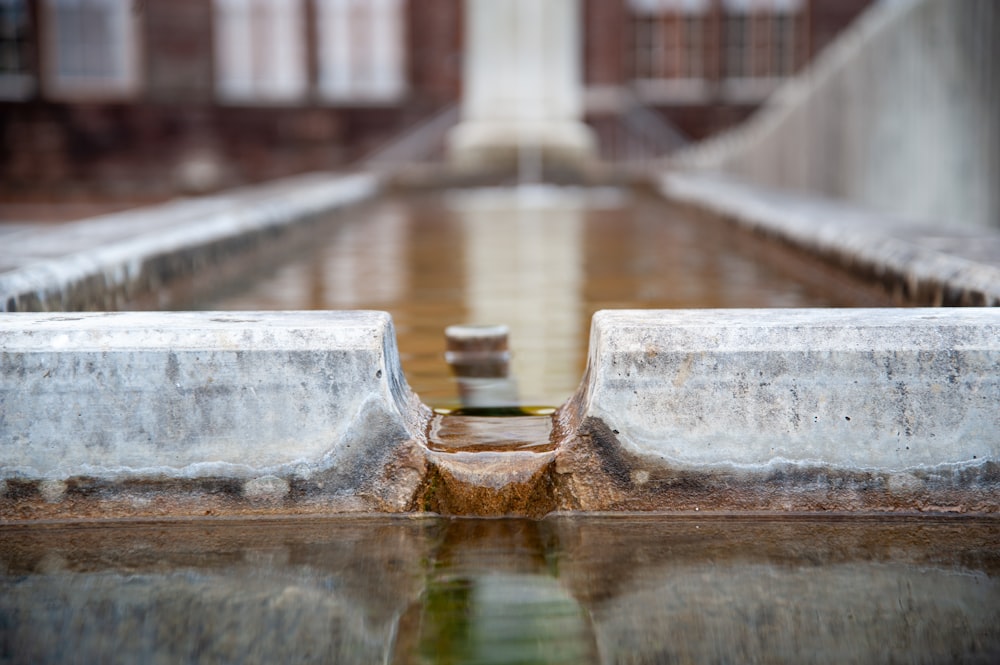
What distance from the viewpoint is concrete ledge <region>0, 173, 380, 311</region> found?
9.75 feet

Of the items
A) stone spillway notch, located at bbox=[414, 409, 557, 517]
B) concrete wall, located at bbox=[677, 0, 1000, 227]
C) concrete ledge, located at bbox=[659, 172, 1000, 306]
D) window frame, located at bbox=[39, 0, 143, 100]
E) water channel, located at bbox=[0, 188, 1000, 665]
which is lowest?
water channel, located at bbox=[0, 188, 1000, 665]

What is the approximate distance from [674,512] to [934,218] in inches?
156

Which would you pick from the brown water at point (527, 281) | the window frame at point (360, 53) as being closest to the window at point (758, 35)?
the window frame at point (360, 53)

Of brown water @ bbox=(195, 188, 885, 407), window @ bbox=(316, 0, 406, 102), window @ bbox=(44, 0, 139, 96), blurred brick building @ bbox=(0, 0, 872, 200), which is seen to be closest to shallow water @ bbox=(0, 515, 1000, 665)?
brown water @ bbox=(195, 188, 885, 407)

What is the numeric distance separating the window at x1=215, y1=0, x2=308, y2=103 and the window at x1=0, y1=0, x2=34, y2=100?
2541 mm

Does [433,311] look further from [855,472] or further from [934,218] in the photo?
[934,218]

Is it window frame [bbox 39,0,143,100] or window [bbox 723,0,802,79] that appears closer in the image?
window frame [bbox 39,0,143,100]

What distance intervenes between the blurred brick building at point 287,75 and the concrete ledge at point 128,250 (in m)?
11.4

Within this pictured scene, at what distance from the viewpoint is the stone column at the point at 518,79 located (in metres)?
12.9

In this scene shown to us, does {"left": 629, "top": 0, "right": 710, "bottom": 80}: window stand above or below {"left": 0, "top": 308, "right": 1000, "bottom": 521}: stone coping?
above

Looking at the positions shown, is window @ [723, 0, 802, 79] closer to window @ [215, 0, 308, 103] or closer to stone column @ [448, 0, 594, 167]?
stone column @ [448, 0, 594, 167]

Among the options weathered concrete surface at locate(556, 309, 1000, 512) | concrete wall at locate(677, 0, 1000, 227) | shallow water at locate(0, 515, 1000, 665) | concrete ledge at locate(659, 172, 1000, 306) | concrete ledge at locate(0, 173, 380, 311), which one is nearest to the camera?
shallow water at locate(0, 515, 1000, 665)

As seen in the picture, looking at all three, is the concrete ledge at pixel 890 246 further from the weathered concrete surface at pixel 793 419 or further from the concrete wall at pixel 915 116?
the weathered concrete surface at pixel 793 419

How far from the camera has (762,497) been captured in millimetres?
1982
